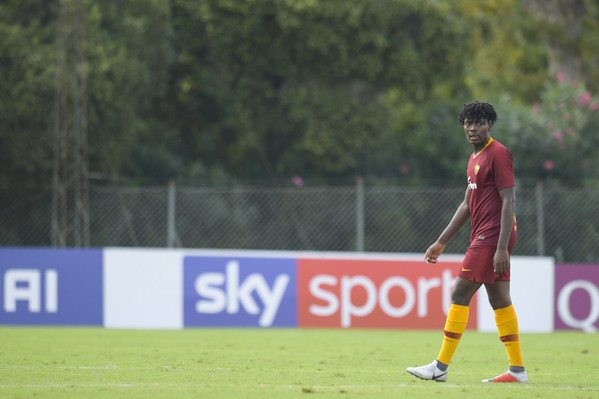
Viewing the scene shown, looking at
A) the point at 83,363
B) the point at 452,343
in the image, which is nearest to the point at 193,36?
the point at 83,363

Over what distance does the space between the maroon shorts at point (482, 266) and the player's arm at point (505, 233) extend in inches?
5.6

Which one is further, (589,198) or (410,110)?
(410,110)

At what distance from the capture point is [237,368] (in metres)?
8.27

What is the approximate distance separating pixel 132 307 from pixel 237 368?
6.09 metres

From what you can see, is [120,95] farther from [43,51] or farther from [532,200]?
[532,200]

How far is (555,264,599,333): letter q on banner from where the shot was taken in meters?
14.1

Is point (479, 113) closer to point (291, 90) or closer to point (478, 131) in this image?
point (478, 131)

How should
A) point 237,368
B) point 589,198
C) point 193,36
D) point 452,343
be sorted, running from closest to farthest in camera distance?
point 452,343
point 237,368
point 589,198
point 193,36

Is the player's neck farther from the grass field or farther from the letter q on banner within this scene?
the letter q on banner

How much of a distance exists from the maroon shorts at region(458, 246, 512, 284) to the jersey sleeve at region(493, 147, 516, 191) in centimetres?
47

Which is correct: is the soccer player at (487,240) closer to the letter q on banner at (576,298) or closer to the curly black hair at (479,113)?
the curly black hair at (479,113)

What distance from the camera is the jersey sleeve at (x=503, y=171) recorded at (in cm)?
685

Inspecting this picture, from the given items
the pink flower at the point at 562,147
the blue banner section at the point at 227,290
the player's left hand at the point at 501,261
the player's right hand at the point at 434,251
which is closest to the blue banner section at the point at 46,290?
the blue banner section at the point at 227,290

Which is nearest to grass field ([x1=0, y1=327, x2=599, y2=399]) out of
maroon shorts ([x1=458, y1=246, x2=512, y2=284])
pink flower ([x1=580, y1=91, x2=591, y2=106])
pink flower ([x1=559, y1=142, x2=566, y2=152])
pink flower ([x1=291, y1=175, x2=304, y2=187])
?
maroon shorts ([x1=458, y1=246, x2=512, y2=284])
